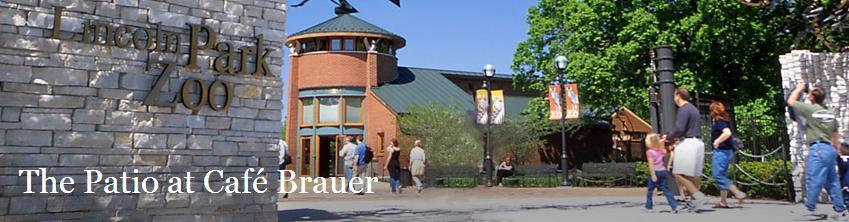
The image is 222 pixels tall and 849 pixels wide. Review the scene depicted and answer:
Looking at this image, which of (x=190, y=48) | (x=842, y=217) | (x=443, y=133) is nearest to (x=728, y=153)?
(x=842, y=217)

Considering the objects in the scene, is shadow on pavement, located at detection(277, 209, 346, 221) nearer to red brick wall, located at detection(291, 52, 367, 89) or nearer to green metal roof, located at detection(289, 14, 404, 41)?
red brick wall, located at detection(291, 52, 367, 89)

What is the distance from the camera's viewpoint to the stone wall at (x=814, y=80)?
1067 cm

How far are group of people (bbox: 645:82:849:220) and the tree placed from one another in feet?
43.1

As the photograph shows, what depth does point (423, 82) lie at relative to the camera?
124 feet

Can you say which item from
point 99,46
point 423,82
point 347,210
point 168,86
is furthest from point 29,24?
point 423,82

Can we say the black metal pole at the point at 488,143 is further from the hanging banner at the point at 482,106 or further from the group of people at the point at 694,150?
the group of people at the point at 694,150

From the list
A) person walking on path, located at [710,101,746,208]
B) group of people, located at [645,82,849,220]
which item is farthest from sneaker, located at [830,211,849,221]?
person walking on path, located at [710,101,746,208]

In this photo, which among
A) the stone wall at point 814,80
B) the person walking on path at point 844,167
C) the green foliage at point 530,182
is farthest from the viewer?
the green foliage at point 530,182

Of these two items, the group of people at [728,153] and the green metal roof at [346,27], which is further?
the green metal roof at [346,27]

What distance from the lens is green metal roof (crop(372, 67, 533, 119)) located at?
3375 cm

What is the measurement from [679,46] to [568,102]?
460 centimetres

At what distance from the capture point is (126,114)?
6.39 meters

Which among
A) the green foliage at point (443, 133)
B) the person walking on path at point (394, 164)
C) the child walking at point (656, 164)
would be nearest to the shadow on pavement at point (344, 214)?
the child walking at point (656, 164)

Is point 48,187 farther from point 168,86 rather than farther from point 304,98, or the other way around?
point 304,98
